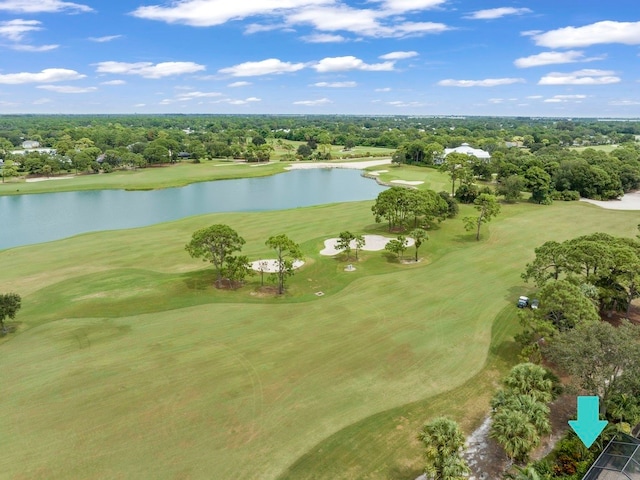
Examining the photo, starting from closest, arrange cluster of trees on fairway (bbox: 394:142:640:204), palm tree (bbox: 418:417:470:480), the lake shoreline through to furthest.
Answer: palm tree (bbox: 418:417:470:480) → cluster of trees on fairway (bbox: 394:142:640:204) → the lake shoreline

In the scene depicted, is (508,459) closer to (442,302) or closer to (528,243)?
(442,302)

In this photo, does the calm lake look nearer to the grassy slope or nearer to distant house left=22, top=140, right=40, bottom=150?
the grassy slope

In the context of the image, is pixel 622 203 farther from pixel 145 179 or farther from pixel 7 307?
pixel 145 179

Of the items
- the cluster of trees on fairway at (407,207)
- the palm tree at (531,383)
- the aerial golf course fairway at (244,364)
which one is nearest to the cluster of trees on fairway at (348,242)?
the aerial golf course fairway at (244,364)

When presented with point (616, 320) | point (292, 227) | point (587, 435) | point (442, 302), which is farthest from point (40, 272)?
point (616, 320)

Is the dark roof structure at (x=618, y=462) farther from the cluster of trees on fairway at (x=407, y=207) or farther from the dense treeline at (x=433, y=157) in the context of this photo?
the dense treeline at (x=433, y=157)

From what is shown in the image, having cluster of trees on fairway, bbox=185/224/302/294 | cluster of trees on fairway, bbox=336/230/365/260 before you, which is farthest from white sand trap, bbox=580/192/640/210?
cluster of trees on fairway, bbox=185/224/302/294

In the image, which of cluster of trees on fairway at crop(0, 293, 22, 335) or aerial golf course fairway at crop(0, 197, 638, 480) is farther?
cluster of trees on fairway at crop(0, 293, 22, 335)
